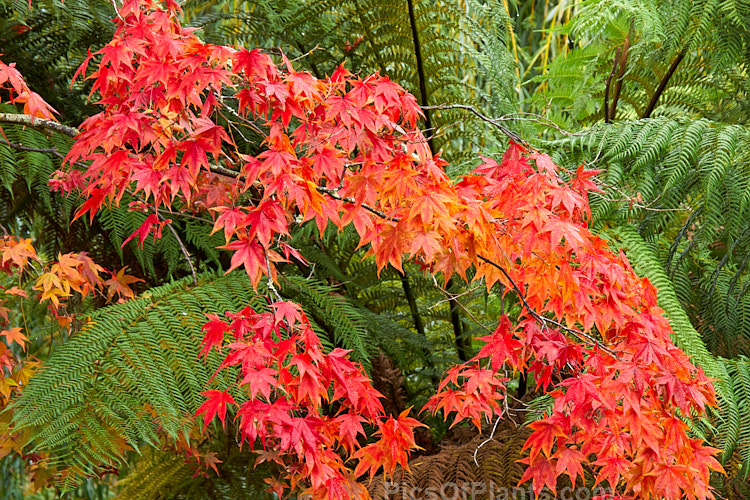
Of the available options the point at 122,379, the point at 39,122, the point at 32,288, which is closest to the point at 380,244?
the point at 122,379

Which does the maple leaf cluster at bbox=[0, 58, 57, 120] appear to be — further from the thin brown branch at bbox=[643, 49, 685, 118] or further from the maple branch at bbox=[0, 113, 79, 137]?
the thin brown branch at bbox=[643, 49, 685, 118]

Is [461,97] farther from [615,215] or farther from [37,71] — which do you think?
[37,71]

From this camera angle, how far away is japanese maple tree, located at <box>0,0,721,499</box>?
830 millimetres

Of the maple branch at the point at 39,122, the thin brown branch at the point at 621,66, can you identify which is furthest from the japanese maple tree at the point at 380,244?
the thin brown branch at the point at 621,66

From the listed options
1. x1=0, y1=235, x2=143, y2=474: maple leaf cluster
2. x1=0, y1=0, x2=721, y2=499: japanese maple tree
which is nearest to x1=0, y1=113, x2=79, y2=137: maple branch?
x1=0, y1=0, x2=721, y2=499: japanese maple tree

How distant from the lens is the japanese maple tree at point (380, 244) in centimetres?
83

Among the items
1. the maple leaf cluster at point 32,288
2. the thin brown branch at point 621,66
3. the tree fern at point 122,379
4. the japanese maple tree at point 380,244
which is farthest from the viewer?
the thin brown branch at point 621,66

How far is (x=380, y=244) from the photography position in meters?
0.87

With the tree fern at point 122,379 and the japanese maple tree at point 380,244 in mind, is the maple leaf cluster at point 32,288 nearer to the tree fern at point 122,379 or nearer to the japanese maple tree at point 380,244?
the tree fern at point 122,379

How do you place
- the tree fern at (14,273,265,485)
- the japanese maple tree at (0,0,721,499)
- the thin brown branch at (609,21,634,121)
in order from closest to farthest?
the japanese maple tree at (0,0,721,499), the tree fern at (14,273,265,485), the thin brown branch at (609,21,634,121)

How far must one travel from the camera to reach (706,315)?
155 centimetres

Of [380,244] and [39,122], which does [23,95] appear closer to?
[39,122]

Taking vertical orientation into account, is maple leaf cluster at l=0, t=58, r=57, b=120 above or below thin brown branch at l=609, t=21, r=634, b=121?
above

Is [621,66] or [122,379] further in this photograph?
[621,66]
